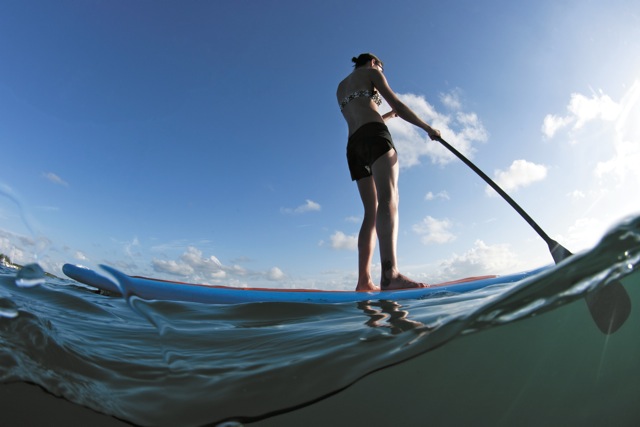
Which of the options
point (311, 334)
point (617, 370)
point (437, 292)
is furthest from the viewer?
point (437, 292)

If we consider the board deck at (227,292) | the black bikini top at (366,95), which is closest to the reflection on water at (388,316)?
the board deck at (227,292)

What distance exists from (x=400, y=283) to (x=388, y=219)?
0.53 metres

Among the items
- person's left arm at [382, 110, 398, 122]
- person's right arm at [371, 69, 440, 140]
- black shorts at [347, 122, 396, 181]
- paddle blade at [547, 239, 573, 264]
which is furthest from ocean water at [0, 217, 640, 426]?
person's left arm at [382, 110, 398, 122]

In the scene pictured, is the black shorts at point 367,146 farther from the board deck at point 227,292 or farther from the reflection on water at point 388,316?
the reflection on water at point 388,316

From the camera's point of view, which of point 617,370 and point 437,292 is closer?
point 617,370

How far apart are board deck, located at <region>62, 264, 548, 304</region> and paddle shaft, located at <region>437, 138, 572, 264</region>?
26.2 inches

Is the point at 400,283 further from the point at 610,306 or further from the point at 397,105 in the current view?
the point at 397,105

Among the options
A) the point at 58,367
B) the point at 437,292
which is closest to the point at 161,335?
the point at 58,367

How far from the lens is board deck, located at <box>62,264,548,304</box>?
277 cm

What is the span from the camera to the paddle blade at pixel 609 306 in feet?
5.12

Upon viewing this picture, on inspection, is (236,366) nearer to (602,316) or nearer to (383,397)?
(383,397)

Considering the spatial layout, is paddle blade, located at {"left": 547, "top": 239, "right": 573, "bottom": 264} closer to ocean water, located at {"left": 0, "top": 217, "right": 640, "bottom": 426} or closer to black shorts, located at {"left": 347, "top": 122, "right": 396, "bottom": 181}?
ocean water, located at {"left": 0, "top": 217, "right": 640, "bottom": 426}

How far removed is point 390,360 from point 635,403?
3.18 ft

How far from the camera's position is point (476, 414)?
126 cm
